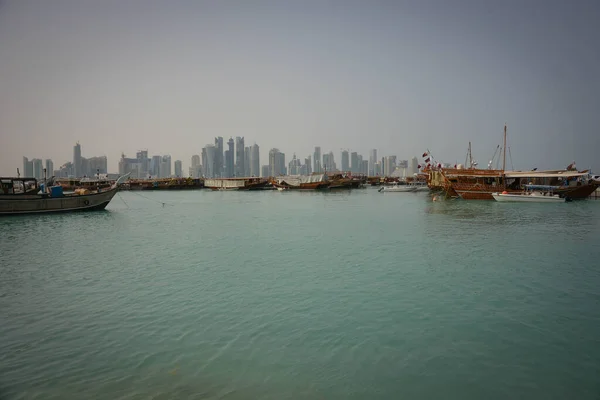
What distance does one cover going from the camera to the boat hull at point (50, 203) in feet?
95.7

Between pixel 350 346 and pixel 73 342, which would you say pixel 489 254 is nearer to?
pixel 350 346

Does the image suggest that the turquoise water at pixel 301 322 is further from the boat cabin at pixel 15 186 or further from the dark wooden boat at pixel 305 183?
the dark wooden boat at pixel 305 183

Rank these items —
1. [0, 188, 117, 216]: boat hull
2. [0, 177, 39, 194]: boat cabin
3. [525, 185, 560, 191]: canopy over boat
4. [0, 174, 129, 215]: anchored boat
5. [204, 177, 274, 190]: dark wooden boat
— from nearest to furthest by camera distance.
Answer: [0, 177, 39, 194]: boat cabin
[0, 174, 129, 215]: anchored boat
[0, 188, 117, 216]: boat hull
[525, 185, 560, 191]: canopy over boat
[204, 177, 274, 190]: dark wooden boat

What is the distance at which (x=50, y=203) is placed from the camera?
3116cm

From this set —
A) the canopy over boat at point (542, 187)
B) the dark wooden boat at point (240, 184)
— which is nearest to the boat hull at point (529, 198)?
the canopy over boat at point (542, 187)

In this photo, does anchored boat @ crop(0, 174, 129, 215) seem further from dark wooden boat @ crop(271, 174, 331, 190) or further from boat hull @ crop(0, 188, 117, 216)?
dark wooden boat @ crop(271, 174, 331, 190)

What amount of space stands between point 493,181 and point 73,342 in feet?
164

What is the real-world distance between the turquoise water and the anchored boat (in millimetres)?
15655

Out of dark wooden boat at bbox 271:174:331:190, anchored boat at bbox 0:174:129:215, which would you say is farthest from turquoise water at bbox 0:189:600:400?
dark wooden boat at bbox 271:174:331:190

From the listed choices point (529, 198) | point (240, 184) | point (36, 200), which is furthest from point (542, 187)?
point (240, 184)

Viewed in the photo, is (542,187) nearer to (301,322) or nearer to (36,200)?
(301,322)

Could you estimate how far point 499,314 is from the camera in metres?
8.52

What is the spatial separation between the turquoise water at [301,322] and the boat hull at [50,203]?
1571cm

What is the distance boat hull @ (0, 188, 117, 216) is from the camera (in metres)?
29.2
